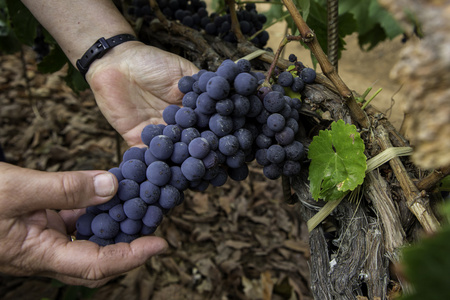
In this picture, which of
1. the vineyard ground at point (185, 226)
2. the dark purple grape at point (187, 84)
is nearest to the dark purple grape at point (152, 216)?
the dark purple grape at point (187, 84)

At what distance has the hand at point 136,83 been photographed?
1.13 m

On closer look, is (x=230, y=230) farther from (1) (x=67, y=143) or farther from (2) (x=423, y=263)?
(2) (x=423, y=263)

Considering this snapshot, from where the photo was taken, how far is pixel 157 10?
1309 millimetres

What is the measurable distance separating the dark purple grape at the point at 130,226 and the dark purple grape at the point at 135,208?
20 millimetres

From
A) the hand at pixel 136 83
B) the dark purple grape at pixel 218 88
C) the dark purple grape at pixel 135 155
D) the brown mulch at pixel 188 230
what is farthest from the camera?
the brown mulch at pixel 188 230

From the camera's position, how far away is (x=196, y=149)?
770 mm

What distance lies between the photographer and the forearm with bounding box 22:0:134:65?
1.19 metres

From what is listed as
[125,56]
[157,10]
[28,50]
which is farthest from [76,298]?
[28,50]

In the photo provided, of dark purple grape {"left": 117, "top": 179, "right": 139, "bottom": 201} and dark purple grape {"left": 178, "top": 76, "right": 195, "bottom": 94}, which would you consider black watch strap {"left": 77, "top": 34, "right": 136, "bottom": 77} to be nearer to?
dark purple grape {"left": 178, "top": 76, "right": 195, "bottom": 94}

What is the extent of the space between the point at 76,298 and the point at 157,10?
1571mm

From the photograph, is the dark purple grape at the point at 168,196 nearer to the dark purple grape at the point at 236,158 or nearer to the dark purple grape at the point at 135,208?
the dark purple grape at the point at 135,208

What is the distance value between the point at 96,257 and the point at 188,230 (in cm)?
151

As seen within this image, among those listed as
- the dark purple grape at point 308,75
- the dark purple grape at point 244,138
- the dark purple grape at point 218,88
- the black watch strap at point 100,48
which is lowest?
the dark purple grape at point 308,75

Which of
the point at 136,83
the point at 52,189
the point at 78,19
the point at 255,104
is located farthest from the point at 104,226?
the point at 78,19
